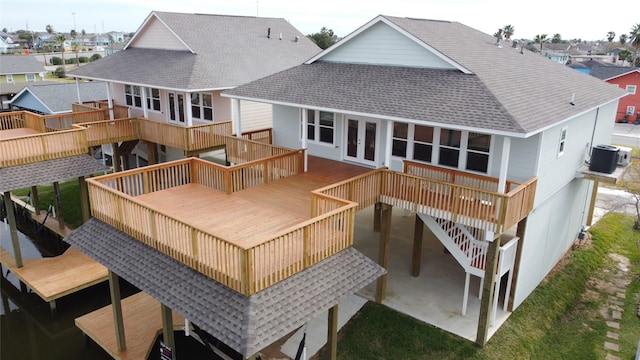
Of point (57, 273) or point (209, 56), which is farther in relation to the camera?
point (209, 56)

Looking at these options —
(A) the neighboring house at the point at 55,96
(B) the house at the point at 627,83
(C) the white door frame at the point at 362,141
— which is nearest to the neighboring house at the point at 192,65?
(C) the white door frame at the point at 362,141

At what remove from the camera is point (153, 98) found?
2400cm

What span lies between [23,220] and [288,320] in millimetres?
21330

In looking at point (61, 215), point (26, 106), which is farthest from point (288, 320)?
point (26, 106)

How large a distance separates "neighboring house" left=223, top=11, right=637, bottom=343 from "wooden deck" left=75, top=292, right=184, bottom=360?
23.4ft

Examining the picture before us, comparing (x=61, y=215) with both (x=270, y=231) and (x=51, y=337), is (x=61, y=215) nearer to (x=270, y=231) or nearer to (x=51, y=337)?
(x=51, y=337)

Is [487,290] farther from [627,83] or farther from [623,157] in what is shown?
[627,83]

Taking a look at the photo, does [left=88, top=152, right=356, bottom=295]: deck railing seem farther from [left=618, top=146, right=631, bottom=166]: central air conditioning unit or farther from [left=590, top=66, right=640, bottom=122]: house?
[left=590, top=66, right=640, bottom=122]: house

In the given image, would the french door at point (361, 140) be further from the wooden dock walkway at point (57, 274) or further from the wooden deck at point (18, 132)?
the wooden deck at point (18, 132)

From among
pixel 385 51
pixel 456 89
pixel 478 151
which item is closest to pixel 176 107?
pixel 385 51

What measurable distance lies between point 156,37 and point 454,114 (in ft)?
63.0

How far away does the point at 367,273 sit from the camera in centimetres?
1005

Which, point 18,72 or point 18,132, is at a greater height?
point 18,72

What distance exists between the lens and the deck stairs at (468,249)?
1293 centimetres
